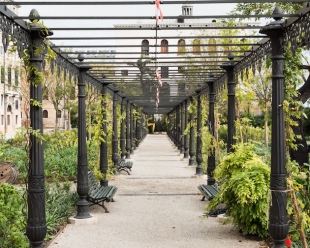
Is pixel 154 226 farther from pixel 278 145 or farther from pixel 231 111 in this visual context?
pixel 278 145

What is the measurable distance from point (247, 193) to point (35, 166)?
286 cm

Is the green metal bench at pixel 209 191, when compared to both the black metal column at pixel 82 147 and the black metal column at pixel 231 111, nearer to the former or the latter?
the black metal column at pixel 231 111

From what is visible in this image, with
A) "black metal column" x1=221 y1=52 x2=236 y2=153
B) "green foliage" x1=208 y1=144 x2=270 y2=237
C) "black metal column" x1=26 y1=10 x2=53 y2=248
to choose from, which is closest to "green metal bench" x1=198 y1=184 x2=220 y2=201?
"black metal column" x1=221 y1=52 x2=236 y2=153

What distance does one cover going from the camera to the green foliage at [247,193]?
21.1 feet

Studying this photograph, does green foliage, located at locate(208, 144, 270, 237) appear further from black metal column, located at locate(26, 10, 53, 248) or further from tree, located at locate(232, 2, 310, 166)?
tree, located at locate(232, 2, 310, 166)

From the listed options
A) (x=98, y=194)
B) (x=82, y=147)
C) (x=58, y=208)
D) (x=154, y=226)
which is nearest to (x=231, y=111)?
(x=154, y=226)

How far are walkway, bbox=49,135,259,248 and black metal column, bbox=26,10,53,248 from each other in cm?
129

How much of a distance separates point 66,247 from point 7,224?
0.92 m

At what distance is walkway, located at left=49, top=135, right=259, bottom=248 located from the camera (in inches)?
261

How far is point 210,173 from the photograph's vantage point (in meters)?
11.0

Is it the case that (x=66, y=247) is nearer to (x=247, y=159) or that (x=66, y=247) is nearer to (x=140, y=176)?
(x=247, y=159)

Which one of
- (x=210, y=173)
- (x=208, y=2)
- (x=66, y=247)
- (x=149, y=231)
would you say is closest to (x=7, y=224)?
(x=66, y=247)

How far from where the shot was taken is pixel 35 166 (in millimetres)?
5191

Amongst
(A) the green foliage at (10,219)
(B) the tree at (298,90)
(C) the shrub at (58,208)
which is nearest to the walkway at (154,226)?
(C) the shrub at (58,208)
